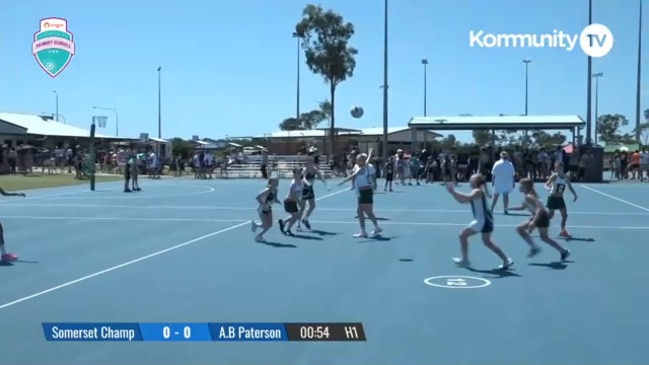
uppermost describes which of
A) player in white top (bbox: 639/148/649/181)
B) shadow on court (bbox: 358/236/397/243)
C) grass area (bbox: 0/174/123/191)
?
player in white top (bbox: 639/148/649/181)

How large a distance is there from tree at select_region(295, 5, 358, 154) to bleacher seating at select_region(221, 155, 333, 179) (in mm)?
5704

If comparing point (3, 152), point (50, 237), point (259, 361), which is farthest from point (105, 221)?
point (3, 152)

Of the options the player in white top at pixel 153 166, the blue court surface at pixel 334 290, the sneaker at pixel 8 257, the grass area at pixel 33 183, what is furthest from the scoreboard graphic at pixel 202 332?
the player in white top at pixel 153 166

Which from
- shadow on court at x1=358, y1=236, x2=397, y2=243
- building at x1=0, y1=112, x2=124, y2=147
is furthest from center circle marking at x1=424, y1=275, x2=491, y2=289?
building at x1=0, y1=112, x2=124, y2=147

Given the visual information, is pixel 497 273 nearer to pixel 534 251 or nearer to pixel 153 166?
pixel 534 251

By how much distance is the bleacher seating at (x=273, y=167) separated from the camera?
4844 cm

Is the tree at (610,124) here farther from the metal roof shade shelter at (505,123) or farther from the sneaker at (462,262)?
the sneaker at (462,262)

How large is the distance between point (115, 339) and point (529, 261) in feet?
23.7

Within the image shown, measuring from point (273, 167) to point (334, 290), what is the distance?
39626 mm

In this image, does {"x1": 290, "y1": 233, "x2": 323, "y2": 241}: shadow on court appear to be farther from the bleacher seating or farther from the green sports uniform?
the bleacher seating

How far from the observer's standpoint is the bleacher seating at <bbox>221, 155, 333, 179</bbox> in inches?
1907

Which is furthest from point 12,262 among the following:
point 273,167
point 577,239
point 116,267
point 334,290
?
point 273,167

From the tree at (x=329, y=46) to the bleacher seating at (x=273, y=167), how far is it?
5704 millimetres

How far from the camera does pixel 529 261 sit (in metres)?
12.8
